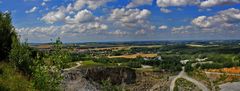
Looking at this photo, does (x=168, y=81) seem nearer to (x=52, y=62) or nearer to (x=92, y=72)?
(x=92, y=72)

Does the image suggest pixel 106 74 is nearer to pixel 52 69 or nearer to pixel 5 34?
pixel 5 34

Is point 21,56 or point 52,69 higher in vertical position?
point 21,56

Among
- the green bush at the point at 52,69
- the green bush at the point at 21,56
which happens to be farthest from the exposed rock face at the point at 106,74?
the green bush at the point at 52,69

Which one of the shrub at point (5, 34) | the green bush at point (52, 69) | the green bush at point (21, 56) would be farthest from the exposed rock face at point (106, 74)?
the green bush at point (52, 69)

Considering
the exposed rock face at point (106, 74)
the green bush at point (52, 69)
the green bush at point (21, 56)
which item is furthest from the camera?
the exposed rock face at point (106, 74)

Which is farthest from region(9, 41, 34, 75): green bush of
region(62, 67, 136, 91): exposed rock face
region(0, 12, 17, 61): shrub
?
region(62, 67, 136, 91): exposed rock face

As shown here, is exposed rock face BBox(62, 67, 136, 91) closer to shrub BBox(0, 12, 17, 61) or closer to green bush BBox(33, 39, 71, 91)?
shrub BBox(0, 12, 17, 61)

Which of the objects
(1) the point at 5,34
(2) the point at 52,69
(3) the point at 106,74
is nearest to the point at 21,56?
(2) the point at 52,69

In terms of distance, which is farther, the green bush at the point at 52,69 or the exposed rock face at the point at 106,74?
the exposed rock face at the point at 106,74

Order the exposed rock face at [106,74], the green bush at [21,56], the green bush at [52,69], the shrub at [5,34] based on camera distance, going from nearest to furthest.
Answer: the green bush at [52,69]
the green bush at [21,56]
the shrub at [5,34]
the exposed rock face at [106,74]

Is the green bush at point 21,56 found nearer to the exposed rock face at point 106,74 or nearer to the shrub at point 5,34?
the shrub at point 5,34

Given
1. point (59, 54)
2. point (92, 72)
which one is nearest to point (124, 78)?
point (92, 72)

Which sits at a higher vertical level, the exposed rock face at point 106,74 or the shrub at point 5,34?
the shrub at point 5,34
